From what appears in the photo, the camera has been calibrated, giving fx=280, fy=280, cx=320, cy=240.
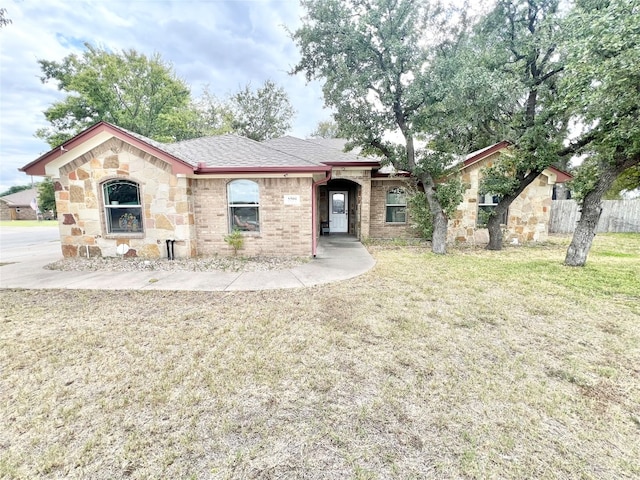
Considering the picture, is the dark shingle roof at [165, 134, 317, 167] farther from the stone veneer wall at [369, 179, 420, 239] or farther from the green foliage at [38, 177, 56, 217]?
the green foliage at [38, 177, 56, 217]

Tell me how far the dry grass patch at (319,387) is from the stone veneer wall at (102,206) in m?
3.28

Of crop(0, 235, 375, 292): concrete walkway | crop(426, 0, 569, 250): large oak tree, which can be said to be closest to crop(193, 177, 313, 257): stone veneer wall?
crop(0, 235, 375, 292): concrete walkway

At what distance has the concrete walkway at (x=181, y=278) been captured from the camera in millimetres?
6047

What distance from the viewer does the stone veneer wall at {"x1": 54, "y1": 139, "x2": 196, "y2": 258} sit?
26.6 ft

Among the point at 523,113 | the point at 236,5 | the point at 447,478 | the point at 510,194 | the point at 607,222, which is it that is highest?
the point at 236,5

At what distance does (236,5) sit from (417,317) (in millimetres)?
14057

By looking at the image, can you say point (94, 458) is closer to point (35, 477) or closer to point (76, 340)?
point (35, 477)

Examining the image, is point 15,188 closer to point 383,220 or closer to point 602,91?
point 383,220

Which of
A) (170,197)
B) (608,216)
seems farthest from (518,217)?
(170,197)

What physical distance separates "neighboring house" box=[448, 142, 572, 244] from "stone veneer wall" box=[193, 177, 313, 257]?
22.9 feet

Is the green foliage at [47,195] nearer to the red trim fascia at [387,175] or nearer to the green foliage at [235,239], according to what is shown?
the green foliage at [235,239]

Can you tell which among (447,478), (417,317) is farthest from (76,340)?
(417,317)

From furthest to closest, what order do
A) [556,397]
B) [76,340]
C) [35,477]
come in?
1. [76,340]
2. [556,397]
3. [35,477]

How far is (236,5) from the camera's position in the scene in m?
11.7
